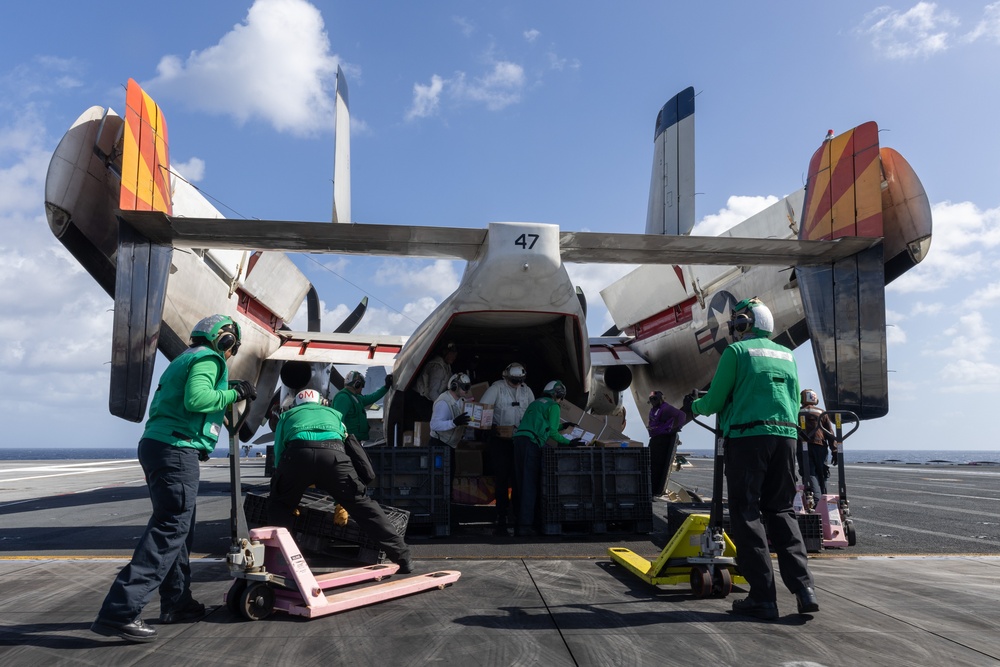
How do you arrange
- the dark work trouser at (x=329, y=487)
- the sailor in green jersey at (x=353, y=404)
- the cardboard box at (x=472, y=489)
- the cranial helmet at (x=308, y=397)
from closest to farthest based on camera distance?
1. the dark work trouser at (x=329, y=487)
2. the cranial helmet at (x=308, y=397)
3. the cardboard box at (x=472, y=489)
4. the sailor in green jersey at (x=353, y=404)

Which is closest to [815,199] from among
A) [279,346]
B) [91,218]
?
[91,218]

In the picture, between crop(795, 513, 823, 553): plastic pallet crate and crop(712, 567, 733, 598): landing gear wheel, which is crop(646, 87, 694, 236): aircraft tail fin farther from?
crop(712, 567, 733, 598): landing gear wheel

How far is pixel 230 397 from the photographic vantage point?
371 centimetres

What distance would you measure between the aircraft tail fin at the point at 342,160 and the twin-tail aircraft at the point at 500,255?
6 centimetres

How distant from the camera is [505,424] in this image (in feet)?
24.9

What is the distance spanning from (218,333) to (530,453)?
3.89 m

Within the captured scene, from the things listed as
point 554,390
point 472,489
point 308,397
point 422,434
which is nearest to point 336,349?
point 422,434

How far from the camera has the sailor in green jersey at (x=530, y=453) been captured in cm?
696

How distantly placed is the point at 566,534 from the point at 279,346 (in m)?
8.32

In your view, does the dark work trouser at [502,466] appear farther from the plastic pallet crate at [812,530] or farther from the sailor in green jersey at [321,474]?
the plastic pallet crate at [812,530]

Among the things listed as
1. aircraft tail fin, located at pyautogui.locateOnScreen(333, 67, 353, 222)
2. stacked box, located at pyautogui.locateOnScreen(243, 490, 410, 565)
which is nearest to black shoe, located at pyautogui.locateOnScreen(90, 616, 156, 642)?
stacked box, located at pyautogui.locateOnScreen(243, 490, 410, 565)

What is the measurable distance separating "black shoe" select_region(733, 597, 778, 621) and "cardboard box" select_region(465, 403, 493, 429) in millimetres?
3915

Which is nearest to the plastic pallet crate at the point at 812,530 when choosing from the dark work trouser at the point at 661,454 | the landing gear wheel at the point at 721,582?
the landing gear wheel at the point at 721,582

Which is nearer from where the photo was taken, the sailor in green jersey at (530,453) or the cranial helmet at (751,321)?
the cranial helmet at (751,321)
